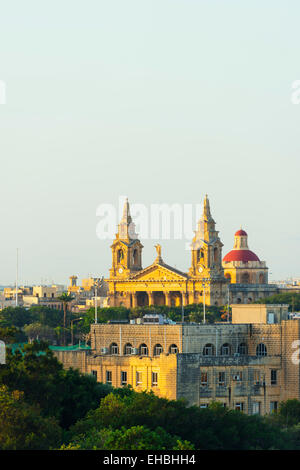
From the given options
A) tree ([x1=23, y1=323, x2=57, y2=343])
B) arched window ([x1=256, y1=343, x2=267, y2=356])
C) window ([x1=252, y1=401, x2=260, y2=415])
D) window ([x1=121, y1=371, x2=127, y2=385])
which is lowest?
window ([x1=252, y1=401, x2=260, y2=415])

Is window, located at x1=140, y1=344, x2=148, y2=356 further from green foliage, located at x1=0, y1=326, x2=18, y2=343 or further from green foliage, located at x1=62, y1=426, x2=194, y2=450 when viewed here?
green foliage, located at x1=62, y1=426, x2=194, y2=450

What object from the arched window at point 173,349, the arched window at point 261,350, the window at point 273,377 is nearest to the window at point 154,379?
the arched window at point 173,349

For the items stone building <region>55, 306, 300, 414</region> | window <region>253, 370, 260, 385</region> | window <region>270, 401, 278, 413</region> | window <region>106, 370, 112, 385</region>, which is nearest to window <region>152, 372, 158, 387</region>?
stone building <region>55, 306, 300, 414</region>

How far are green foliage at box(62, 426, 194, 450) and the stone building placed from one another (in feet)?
60.6

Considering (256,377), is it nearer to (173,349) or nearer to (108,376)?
(173,349)

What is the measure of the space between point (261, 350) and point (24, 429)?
30452mm

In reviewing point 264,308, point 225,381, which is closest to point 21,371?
point 225,381

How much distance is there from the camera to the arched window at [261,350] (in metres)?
81.2

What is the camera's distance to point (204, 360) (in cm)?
7556

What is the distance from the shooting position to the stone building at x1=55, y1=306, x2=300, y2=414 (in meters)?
73.5

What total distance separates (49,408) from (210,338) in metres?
20.9

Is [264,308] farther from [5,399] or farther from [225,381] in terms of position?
[5,399]

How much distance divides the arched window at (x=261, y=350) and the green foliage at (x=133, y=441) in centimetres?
2756

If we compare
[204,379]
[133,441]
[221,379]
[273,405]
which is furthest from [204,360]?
[133,441]
